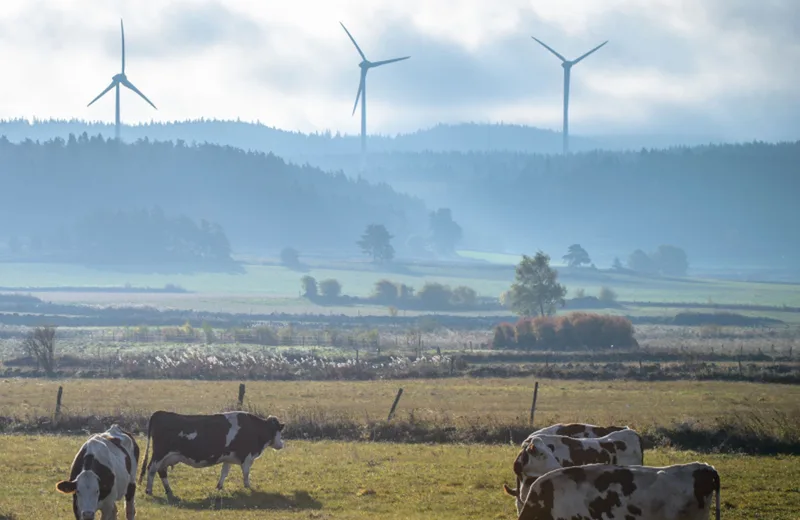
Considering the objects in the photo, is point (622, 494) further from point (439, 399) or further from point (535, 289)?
point (535, 289)

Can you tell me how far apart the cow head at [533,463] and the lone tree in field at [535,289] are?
83.7 meters

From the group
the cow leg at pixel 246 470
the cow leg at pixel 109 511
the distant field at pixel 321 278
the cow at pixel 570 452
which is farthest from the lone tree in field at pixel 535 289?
the cow leg at pixel 109 511

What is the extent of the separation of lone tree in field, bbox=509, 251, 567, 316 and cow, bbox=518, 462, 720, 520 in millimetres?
86351

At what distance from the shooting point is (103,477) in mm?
15219

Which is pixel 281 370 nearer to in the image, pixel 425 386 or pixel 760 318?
pixel 425 386

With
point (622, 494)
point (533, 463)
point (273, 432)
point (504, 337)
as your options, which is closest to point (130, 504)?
point (273, 432)

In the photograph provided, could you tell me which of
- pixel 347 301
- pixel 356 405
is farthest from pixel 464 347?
pixel 347 301

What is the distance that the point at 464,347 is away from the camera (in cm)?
7200

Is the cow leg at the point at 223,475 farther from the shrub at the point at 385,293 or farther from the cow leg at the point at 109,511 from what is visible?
the shrub at the point at 385,293

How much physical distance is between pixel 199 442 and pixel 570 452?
22.0ft

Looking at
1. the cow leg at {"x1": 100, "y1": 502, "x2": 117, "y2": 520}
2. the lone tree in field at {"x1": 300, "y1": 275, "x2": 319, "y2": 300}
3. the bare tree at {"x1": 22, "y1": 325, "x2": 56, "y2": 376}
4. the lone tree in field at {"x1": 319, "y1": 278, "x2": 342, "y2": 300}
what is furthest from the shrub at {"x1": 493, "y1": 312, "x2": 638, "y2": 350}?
the lone tree in field at {"x1": 300, "y1": 275, "x2": 319, "y2": 300}

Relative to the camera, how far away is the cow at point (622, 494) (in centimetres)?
1338

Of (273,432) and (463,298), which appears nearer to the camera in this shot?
(273,432)

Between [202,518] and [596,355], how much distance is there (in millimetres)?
48831
